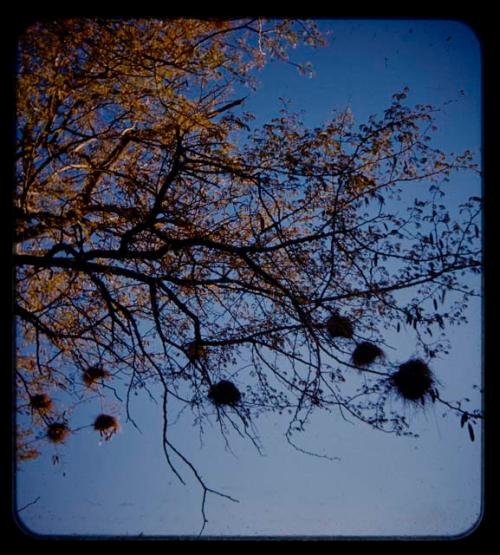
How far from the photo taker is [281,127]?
421cm

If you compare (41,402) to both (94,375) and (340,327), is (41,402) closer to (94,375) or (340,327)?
(94,375)

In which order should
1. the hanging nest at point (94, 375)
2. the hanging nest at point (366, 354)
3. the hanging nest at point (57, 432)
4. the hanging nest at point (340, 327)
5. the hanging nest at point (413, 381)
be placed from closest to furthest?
1. the hanging nest at point (413, 381)
2. the hanging nest at point (366, 354)
3. the hanging nest at point (340, 327)
4. the hanging nest at point (57, 432)
5. the hanging nest at point (94, 375)

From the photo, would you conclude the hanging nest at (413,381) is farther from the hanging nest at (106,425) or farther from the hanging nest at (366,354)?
the hanging nest at (106,425)

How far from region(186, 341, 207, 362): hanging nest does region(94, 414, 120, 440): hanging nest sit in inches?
41.6

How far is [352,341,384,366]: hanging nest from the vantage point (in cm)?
358

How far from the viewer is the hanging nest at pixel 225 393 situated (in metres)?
3.98

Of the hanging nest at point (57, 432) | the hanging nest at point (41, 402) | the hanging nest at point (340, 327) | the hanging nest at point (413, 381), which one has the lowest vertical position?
the hanging nest at point (57, 432)

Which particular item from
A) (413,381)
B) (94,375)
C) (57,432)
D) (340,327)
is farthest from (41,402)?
(413,381)

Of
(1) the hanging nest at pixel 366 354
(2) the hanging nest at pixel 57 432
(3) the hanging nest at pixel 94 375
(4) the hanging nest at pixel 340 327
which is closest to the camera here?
(1) the hanging nest at pixel 366 354

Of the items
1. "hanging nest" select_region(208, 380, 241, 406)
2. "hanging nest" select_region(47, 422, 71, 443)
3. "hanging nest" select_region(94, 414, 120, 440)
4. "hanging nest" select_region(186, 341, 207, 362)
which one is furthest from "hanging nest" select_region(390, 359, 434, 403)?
"hanging nest" select_region(47, 422, 71, 443)

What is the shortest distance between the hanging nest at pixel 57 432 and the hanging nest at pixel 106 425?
327mm

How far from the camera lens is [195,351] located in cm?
435

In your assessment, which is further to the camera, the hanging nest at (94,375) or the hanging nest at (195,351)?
the hanging nest at (94,375)

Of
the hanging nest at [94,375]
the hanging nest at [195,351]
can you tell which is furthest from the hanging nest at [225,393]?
the hanging nest at [94,375]
